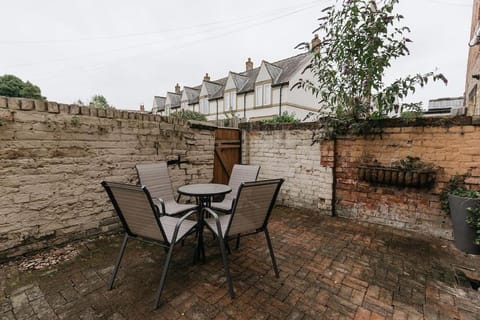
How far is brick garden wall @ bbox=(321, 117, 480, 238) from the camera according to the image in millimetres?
2754

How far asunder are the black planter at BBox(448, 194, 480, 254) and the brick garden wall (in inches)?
12.7

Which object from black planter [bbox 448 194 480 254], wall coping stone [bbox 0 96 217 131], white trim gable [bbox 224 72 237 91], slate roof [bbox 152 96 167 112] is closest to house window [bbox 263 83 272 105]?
white trim gable [bbox 224 72 237 91]

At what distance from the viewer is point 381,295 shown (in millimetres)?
1766

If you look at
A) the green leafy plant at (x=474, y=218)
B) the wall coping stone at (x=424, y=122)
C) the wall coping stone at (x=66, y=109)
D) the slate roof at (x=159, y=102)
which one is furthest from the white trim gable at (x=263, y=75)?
the slate roof at (x=159, y=102)

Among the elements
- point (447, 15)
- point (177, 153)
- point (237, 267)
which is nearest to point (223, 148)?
point (177, 153)

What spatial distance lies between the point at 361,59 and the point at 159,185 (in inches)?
140

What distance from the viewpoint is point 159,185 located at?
2.90 m

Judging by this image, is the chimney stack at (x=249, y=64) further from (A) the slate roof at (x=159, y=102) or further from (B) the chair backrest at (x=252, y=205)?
(B) the chair backrest at (x=252, y=205)

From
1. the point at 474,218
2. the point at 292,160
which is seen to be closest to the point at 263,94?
the point at 292,160

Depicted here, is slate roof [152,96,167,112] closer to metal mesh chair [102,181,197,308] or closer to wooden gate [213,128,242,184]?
wooden gate [213,128,242,184]

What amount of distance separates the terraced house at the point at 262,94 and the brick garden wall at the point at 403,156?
26.8 feet

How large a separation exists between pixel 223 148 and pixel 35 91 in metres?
14.4

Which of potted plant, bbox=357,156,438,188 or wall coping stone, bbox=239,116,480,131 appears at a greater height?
wall coping stone, bbox=239,116,480,131

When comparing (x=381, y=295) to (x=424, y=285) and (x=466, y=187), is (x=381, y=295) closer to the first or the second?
(x=424, y=285)
